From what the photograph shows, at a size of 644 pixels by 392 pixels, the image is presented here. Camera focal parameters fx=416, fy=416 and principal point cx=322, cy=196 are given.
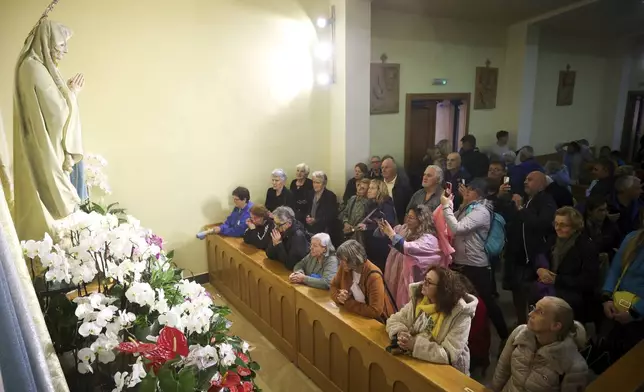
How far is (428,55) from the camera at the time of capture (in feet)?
19.8

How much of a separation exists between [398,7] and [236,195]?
3311mm

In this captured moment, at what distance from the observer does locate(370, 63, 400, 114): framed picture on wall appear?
5.49 meters

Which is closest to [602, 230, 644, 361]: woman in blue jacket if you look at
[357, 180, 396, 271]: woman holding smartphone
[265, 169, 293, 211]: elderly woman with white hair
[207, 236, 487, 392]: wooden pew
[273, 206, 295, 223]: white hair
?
[207, 236, 487, 392]: wooden pew

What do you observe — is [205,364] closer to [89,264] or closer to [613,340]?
[89,264]

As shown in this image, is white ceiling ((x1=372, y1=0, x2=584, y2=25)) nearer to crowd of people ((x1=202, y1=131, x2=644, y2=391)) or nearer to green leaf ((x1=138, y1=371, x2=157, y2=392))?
crowd of people ((x1=202, y1=131, x2=644, y2=391))

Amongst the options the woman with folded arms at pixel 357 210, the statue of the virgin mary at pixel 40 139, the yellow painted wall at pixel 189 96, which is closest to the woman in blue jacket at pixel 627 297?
the woman with folded arms at pixel 357 210

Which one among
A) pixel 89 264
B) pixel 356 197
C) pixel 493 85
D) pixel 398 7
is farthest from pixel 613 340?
pixel 493 85

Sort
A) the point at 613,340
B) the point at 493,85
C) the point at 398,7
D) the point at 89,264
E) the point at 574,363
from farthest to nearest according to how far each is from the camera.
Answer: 1. the point at 493,85
2. the point at 398,7
3. the point at 613,340
4. the point at 574,363
5. the point at 89,264

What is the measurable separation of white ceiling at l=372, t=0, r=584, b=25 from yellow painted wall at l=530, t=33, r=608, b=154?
1.11m

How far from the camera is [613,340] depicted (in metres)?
2.46

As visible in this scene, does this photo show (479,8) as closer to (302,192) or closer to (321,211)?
(302,192)

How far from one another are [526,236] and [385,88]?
9.84 ft

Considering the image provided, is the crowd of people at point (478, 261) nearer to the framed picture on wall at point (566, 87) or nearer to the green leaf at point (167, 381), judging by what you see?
the green leaf at point (167, 381)

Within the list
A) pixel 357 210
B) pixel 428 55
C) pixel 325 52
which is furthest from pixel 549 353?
pixel 428 55
